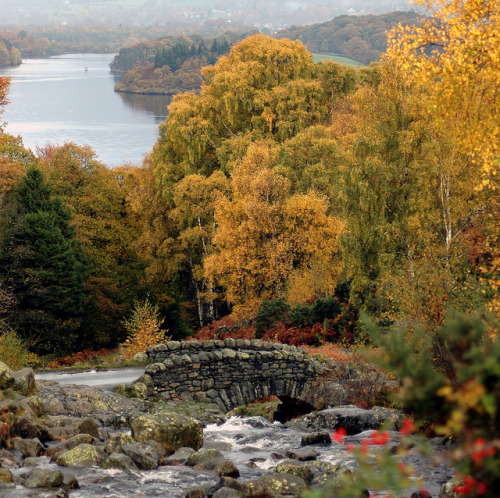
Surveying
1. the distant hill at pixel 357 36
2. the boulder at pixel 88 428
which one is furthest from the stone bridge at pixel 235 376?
the distant hill at pixel 357 36

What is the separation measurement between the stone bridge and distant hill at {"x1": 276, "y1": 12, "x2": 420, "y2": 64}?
141m

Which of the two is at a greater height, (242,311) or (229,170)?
(229,170)

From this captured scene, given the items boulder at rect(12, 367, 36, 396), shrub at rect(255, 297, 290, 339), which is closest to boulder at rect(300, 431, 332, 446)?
boulder at rect(12, 367, 36, 396)

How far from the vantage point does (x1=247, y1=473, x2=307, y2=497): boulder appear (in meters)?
10.1

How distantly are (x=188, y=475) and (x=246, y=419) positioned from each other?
6960 millimetres

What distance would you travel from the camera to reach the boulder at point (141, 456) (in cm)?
1152

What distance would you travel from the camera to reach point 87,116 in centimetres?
12394

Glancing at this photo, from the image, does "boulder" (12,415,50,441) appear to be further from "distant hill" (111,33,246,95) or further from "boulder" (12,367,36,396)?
"distant hill" (111,33,246,95)

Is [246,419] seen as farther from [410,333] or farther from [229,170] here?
[229,170]

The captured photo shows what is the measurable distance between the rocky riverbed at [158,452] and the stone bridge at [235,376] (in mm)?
2868

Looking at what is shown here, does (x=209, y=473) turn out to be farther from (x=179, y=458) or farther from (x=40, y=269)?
(x=40, y=269)

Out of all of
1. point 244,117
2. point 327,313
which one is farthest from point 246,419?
point 244,117

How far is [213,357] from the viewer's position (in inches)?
798

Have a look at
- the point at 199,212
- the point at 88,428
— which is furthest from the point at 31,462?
the point at 199,212
